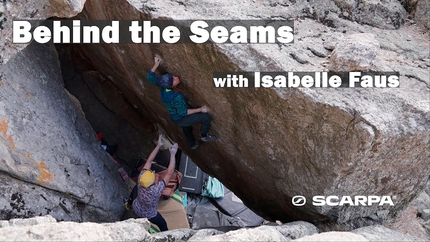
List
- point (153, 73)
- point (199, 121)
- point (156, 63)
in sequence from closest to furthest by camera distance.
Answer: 1. point (153, 73)
2. point (156, 63)
3. point (199, 121)

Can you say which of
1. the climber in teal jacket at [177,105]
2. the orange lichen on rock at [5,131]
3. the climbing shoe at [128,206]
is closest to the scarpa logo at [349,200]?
the climber in teal jacket at [177,105]

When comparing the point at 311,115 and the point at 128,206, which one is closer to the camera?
the point at 311,115

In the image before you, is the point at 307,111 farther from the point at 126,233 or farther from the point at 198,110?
the point at 126,233

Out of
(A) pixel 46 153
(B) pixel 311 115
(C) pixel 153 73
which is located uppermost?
(C) pixel 153 73

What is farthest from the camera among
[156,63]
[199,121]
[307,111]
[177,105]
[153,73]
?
[199,121]

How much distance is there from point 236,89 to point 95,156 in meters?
3.01

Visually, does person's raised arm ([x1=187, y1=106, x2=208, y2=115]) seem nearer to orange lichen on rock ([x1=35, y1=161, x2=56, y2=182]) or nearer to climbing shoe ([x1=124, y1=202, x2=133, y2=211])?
climbing shoe ([x1=124, y1=202, x2=133, y2=211])

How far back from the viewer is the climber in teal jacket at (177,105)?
503cm

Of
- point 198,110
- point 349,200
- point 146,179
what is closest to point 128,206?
point 146,179

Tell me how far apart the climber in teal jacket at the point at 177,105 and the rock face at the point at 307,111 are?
0.38ft

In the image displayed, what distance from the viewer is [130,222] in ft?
11.8

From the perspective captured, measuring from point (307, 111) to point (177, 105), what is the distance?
6.06ft

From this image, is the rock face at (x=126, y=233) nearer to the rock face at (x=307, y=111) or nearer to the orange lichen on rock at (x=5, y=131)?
the rock face at (x=307, y=111)

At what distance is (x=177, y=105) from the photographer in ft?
17.3
